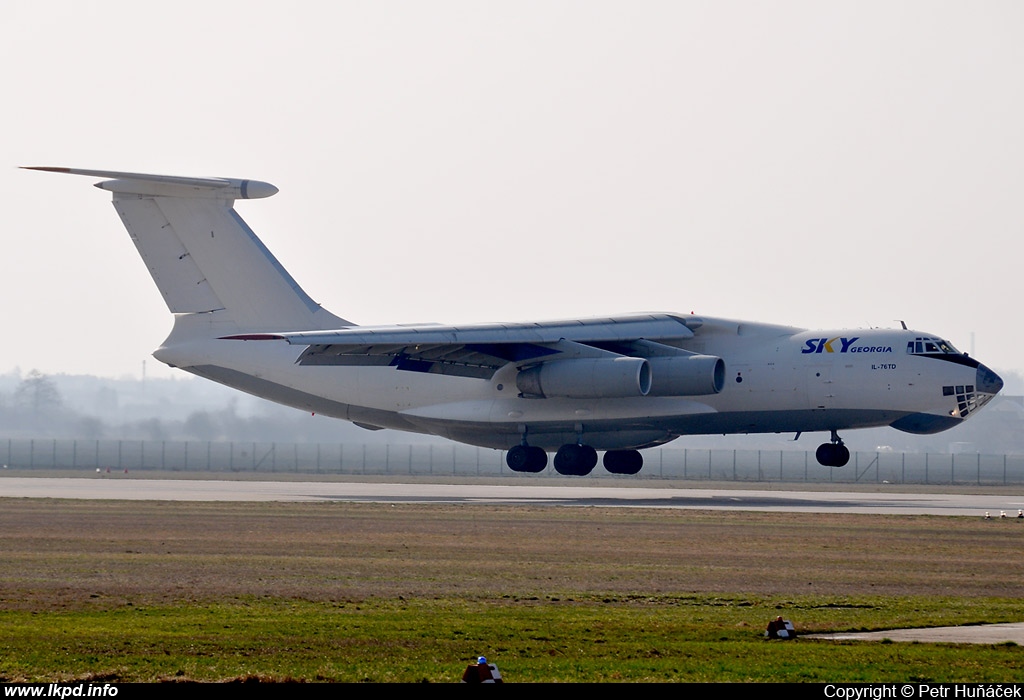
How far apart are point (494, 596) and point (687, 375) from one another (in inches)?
712

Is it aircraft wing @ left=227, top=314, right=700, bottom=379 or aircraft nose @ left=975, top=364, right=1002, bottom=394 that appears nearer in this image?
aircraft nose @ left=975, top=364, right=1002, bottom=394

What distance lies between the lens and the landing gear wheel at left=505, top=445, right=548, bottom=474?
110 ft

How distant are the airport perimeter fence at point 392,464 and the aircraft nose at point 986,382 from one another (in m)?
12.4

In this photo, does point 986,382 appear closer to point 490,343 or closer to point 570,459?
point 570,459

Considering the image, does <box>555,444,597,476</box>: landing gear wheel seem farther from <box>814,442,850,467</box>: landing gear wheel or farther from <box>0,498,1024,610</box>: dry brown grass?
<box>0,498,1024,610</box>: dry brown grass

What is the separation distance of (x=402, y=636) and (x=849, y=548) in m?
9.37

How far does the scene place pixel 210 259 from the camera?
34469 mm

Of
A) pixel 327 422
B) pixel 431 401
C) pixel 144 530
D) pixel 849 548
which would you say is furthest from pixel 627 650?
pixel 327 422

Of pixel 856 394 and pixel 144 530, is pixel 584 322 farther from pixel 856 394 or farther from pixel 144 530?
pixel 144 530

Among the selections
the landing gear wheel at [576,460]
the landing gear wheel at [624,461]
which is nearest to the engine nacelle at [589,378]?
the landing gear wheel at [576,460]

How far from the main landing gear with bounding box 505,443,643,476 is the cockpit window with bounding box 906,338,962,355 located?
23.4 ft

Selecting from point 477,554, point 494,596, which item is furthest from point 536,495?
point 494,596

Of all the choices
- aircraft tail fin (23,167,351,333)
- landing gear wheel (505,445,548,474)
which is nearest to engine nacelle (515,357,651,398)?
landing gear wheel (505,445,548,474)

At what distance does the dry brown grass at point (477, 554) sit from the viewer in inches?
544
